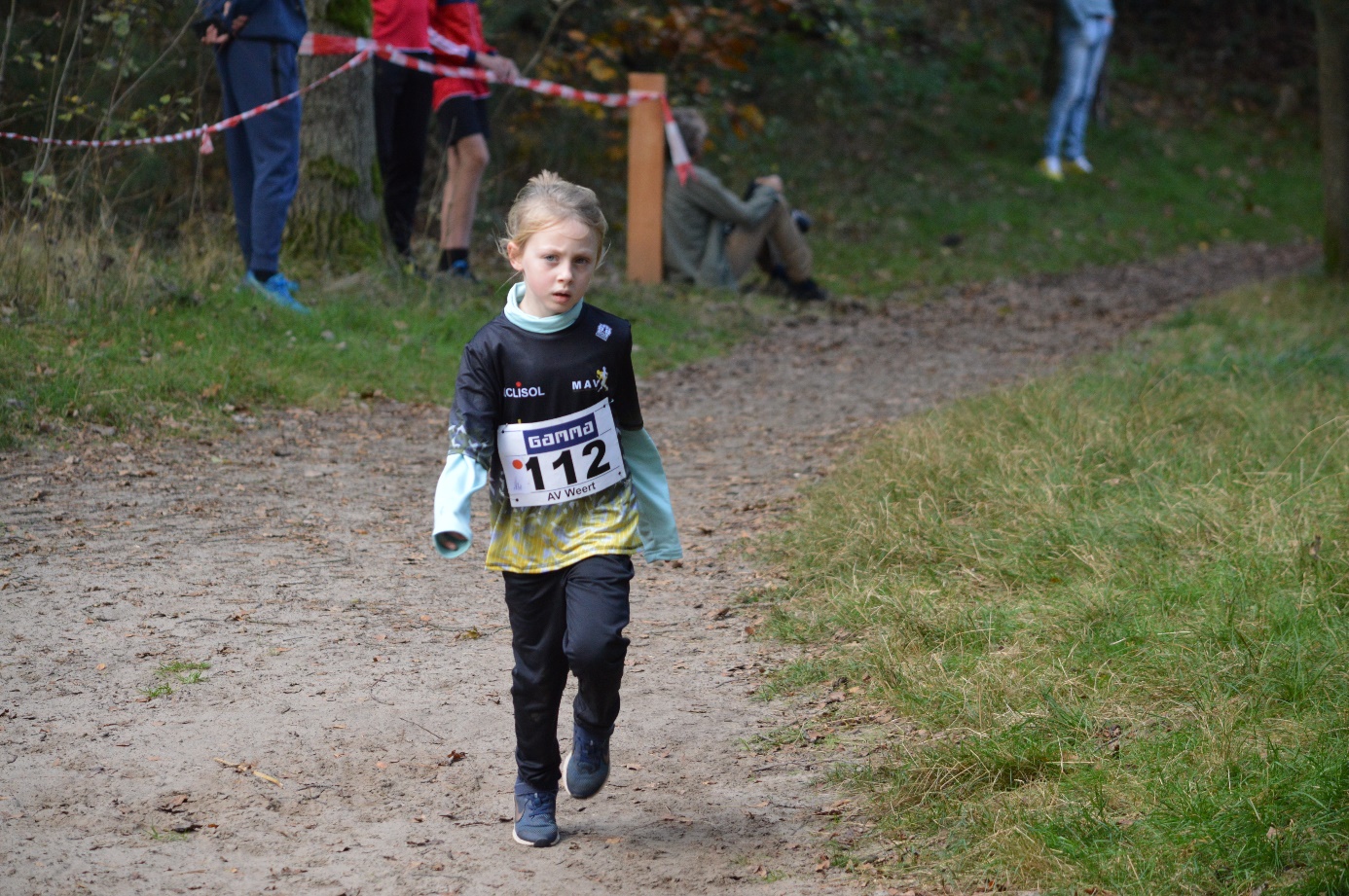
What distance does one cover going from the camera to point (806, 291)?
→ 11.9 metres

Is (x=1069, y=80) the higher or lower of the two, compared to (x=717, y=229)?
higher

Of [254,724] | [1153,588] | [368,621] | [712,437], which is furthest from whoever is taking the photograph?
[712,437]

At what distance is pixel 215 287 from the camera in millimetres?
8062

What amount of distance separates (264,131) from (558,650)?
5789 millimetres

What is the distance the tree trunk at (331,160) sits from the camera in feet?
30.1

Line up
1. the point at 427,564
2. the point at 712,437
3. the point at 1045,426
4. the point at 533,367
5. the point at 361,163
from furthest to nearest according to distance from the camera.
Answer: the point at 361,163 < the point at 712,437 < the point at 1045,426 < the point at 427,564 < the point at 533,367

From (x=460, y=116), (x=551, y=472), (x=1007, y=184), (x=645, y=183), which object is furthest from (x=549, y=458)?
(x=1007, y=184)

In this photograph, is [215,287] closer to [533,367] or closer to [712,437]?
[712,437]

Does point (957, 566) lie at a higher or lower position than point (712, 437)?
higher

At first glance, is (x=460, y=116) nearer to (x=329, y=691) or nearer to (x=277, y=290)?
(x=277, y=290)

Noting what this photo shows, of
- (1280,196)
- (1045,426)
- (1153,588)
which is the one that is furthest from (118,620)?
(1280,196)

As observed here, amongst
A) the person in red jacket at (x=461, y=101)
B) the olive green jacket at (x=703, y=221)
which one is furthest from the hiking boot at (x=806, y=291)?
the person in red jacket at (x=461, y=101)

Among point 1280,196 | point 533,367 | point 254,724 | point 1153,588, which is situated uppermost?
point 533,367

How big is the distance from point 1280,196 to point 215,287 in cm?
1615
